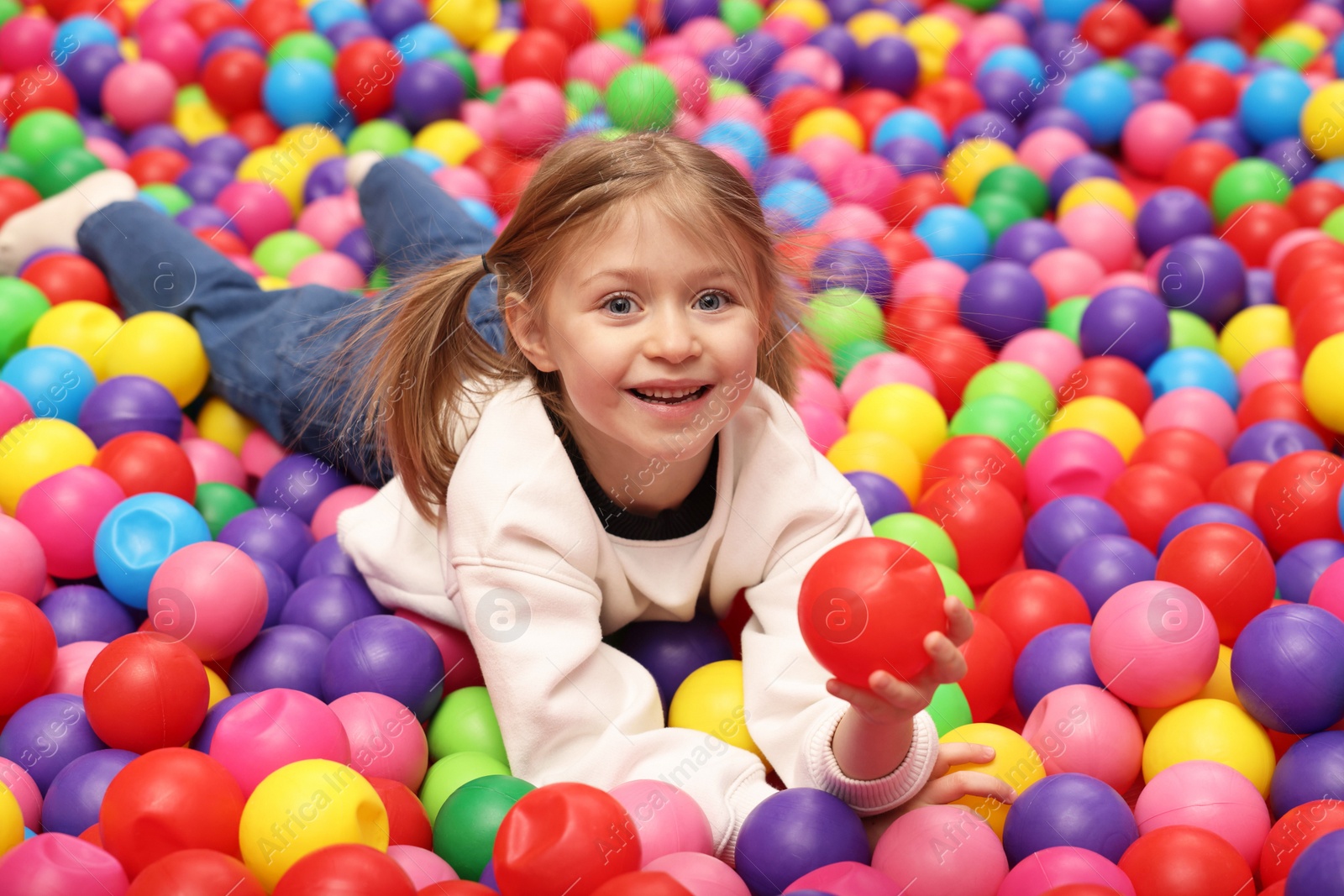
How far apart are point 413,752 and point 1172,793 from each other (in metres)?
0.77

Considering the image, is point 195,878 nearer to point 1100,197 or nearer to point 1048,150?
point 1100,197

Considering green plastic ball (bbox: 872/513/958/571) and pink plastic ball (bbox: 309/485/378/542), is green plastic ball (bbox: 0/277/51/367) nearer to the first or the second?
pink plastic ball (bbox: 309/485/378/542)

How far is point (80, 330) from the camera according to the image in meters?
1.95

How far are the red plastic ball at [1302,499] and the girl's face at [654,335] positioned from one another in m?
0.78

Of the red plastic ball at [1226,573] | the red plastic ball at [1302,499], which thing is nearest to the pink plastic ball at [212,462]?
the red plastic ball at [1226,573]

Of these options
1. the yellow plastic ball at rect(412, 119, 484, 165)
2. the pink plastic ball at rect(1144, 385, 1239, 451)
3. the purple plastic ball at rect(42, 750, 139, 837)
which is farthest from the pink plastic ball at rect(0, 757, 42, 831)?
the yellow plastic ball at rect(412, 119, 484, 165)

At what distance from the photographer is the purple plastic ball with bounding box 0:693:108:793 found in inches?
51.0

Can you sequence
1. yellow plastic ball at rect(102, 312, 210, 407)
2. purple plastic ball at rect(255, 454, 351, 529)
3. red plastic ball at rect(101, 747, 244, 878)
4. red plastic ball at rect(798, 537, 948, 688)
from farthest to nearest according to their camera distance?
1. yellow plastic ball at rect(102, 312, 210, 407)
2. purple plastic ball at rect(255, 454, 351, 529)
3. red plastic ball at rect(101, 747, 244, 878)
4. red plastic ball at rect(798, 537, 948, 688)

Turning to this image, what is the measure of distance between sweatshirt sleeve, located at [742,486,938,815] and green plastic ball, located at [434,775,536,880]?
266 mm

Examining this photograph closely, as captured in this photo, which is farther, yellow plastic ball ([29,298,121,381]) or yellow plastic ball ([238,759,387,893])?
yellow plastic ball ([29,298,121,381])

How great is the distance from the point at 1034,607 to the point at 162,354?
4.22ft

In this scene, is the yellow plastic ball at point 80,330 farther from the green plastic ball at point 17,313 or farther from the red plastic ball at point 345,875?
the red plastic ball at point 345,875

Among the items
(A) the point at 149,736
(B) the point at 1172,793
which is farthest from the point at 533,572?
(B) the point at 1172,793

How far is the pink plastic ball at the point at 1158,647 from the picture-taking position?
131cm
